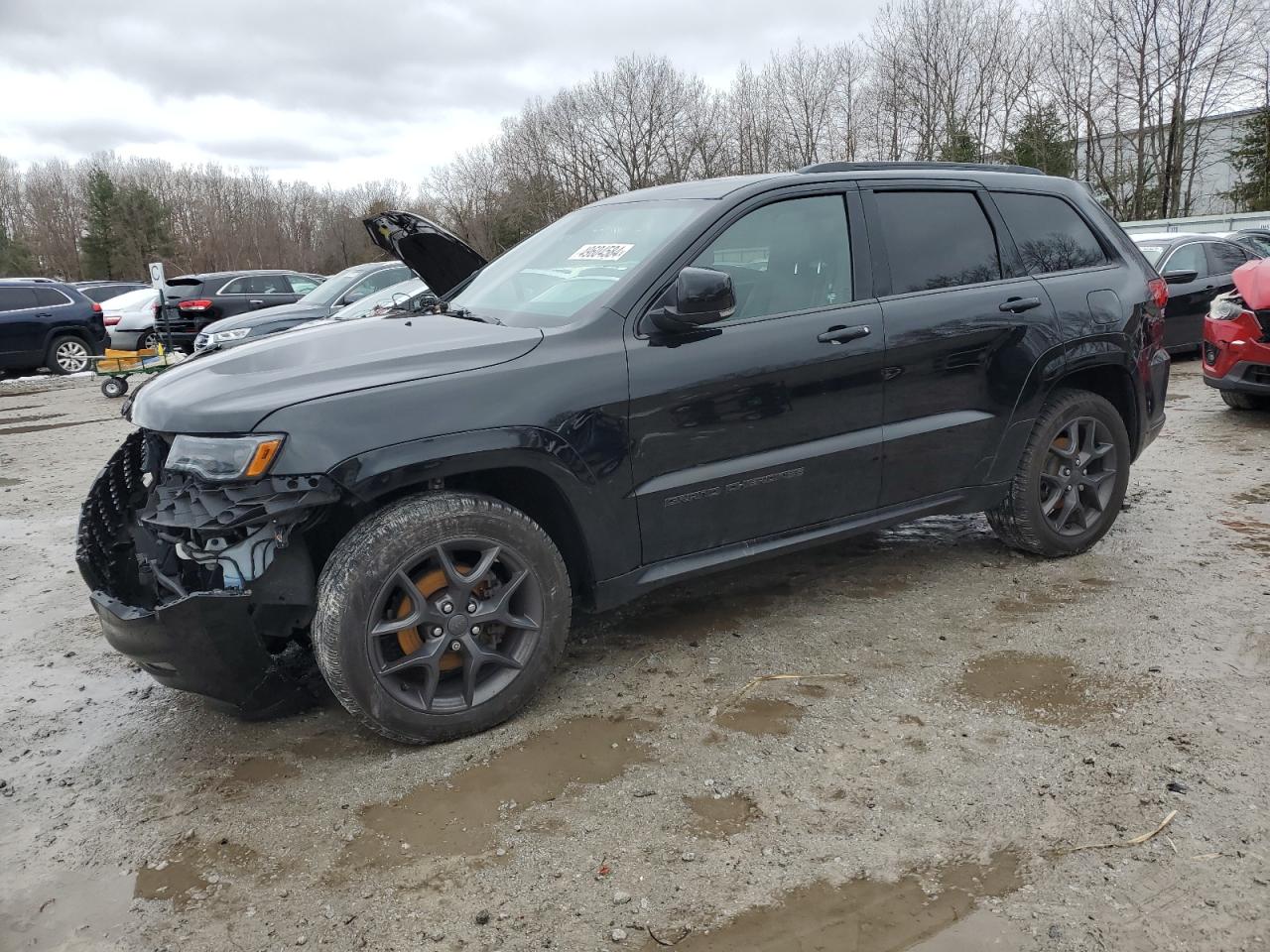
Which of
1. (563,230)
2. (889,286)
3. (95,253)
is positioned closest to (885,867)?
(889,286)

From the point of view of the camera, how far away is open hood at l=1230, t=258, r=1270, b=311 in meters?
7.32

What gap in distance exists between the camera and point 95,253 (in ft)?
181

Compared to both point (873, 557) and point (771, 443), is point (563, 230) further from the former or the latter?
point (873, 557)

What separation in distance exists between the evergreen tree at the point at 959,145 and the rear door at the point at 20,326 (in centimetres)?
3419

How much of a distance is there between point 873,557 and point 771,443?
60.9 inches

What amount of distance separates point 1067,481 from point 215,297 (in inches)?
678

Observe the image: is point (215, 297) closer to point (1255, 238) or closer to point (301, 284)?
point (301, 284)

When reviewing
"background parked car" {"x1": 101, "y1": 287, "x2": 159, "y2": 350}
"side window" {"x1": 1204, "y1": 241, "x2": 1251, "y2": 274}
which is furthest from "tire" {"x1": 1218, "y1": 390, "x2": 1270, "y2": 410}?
"background parked car" {"x1": 101, "y1": 287, "x2": 159, "y2": 350}

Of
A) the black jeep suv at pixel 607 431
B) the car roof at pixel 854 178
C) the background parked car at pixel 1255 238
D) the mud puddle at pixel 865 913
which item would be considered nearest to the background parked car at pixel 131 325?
the black jeep suv at pixel 607 431

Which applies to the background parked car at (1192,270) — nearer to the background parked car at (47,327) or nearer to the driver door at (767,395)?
the driver door at (767,395)

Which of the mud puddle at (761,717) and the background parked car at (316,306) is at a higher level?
the background parked car at (316,306)

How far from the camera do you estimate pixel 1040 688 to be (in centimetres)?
338

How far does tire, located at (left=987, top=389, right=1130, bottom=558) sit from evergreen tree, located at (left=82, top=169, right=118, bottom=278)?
6096 cm

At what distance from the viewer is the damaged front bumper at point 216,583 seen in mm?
2809
